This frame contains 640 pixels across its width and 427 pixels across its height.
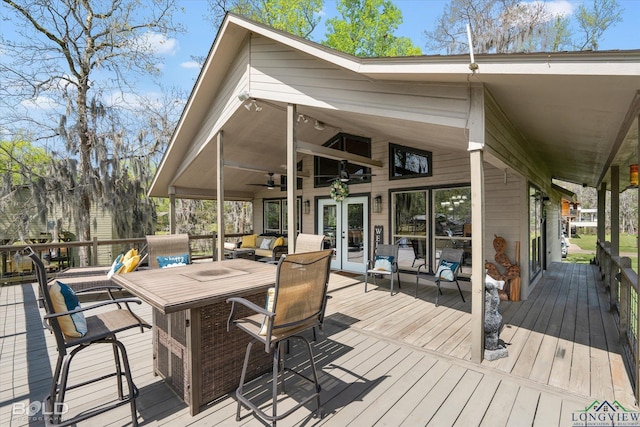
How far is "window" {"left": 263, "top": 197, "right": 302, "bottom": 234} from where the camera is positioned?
32.5ft

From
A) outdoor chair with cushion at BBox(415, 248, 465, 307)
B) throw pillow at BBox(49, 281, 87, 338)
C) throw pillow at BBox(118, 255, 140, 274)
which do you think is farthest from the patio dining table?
outdoor chair with cushion at BBox(415, 248, 465, 307)

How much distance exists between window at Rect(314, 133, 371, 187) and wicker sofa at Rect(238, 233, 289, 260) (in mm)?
2077

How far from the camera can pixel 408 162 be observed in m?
6.61

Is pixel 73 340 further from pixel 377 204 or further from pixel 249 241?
pixel 249 241

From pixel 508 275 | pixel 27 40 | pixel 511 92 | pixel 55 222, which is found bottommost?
pixel 508 275

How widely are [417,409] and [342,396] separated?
1.90ft

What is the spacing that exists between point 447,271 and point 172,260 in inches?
174

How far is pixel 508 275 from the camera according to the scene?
202 inches

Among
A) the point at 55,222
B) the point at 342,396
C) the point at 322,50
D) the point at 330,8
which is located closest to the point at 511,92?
the point at 322,50

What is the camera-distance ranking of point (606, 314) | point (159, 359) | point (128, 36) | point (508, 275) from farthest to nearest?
point (128, 36) → point (508, 275) → point (606, 314) → point (159, 359)

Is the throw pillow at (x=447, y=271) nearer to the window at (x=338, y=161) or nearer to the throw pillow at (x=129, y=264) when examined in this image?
the window at (x=338, y=161)

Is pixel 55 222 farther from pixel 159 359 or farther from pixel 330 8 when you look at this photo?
pixel 330 8

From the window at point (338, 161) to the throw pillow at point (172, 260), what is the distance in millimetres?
4277

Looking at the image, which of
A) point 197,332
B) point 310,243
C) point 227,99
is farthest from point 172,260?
point 227,99
